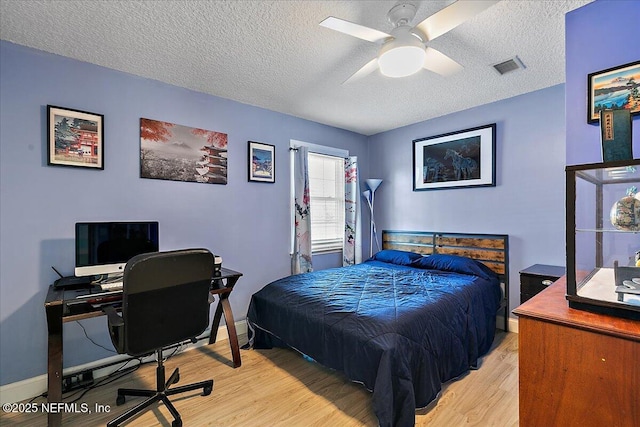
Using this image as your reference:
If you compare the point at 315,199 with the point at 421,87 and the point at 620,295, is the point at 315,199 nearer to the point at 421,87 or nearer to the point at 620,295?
the point at 421,87

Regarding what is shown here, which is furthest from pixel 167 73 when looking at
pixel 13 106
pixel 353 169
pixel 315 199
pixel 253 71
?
pixel 353 169

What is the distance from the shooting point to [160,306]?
1761mm

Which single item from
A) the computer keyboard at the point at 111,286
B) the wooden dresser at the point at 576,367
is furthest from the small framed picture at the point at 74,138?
the wooden dresser at the point at 576,367

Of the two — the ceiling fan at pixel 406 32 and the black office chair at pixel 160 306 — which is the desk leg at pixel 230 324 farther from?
the ceiling fan at pixel 406 32

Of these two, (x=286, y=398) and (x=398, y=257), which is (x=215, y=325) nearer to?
(x=286, y=398)

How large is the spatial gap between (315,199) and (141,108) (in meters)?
2.29


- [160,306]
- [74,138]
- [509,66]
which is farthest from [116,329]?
[509,66]

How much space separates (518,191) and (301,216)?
8.22ft

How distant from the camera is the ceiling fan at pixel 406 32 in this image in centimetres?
151

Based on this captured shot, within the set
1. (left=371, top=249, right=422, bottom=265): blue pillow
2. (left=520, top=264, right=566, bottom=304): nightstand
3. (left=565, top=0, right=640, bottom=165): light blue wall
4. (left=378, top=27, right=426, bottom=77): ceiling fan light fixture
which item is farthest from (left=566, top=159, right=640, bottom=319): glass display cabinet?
(left=371, top=249, right=422, bottom=265): blue pillow

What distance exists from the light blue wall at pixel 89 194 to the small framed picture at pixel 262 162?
0.09m

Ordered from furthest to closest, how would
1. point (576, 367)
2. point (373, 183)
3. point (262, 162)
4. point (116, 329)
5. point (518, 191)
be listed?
point (373, 183) → point (262, 162) → point (518, 191) → point (116, 329) → point (576, 367)

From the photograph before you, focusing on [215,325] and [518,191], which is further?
[518,191]

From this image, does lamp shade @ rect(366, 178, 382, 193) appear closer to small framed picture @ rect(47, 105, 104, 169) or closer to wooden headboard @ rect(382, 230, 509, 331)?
wooden headboard @ rect(382, 230, 509, 331)
